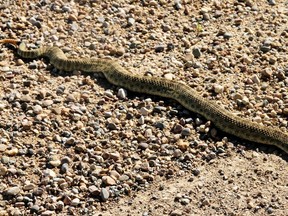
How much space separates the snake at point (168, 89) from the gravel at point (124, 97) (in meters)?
0.12

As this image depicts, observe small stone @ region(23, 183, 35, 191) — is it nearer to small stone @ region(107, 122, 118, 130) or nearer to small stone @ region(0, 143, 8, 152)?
small stone @ region(0, 143, 8, 152)

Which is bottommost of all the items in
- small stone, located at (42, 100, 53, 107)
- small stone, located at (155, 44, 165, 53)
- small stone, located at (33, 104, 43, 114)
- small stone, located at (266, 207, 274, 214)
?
small stone, located at (266, 207, 274, 214)

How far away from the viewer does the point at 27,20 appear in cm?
1275

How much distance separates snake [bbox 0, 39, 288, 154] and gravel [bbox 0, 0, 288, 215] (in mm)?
116

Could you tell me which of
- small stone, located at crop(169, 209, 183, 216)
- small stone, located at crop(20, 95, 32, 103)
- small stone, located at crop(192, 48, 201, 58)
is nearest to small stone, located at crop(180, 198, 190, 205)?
small stone, located at crop(169, 209, 183, 216)

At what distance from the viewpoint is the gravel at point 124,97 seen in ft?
31.7

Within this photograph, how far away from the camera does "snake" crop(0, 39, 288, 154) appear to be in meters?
10.5

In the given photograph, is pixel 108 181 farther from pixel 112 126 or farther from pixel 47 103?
pixel 47 103

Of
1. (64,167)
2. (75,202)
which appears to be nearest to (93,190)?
(75,202)

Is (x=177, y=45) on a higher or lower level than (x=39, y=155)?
higher

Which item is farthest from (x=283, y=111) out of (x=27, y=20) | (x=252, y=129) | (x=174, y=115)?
(x=27, y=20)

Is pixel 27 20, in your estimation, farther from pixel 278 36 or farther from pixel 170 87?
pixel 278 36

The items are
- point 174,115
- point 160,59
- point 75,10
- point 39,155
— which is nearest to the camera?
point 39,155

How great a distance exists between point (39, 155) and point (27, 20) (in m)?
3.54
